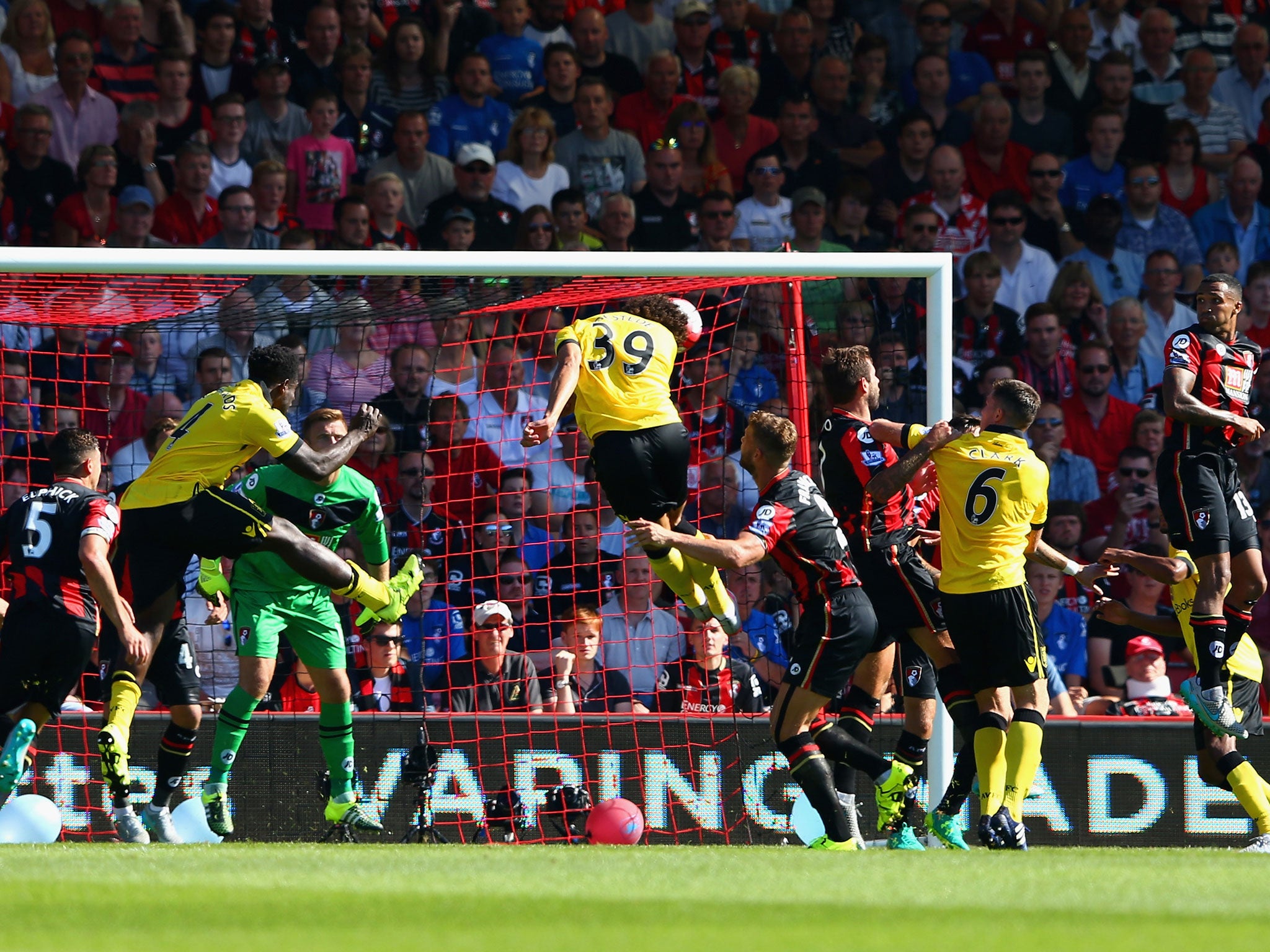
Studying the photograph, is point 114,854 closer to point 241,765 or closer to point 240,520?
point 240,520

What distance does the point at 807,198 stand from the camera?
42.4 ft

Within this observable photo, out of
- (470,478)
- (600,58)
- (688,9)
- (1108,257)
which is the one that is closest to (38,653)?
(470,478)

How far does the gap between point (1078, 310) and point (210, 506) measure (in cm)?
750

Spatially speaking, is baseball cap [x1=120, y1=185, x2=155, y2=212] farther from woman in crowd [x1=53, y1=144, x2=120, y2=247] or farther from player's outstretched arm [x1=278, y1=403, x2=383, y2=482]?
player's outstretched arm [x1=278, y1=403, x2=383, y2=482]

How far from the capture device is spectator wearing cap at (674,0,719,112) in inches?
548

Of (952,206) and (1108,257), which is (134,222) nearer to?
(952,206)

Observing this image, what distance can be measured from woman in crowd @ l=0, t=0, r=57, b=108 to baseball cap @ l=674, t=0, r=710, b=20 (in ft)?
15.8

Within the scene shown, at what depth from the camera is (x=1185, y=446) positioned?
28.0 ft

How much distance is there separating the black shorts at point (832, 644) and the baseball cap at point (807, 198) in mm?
5749

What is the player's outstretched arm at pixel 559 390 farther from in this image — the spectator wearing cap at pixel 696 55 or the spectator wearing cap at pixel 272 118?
the spectator wearing cap at pixel 696 55

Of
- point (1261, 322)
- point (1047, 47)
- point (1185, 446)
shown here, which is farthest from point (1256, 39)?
point (1185, 446)

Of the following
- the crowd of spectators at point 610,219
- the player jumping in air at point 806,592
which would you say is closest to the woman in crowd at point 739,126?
the crowd of spectators at point 610,219

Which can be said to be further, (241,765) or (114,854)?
(241,765)

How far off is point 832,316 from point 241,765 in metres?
4.28
